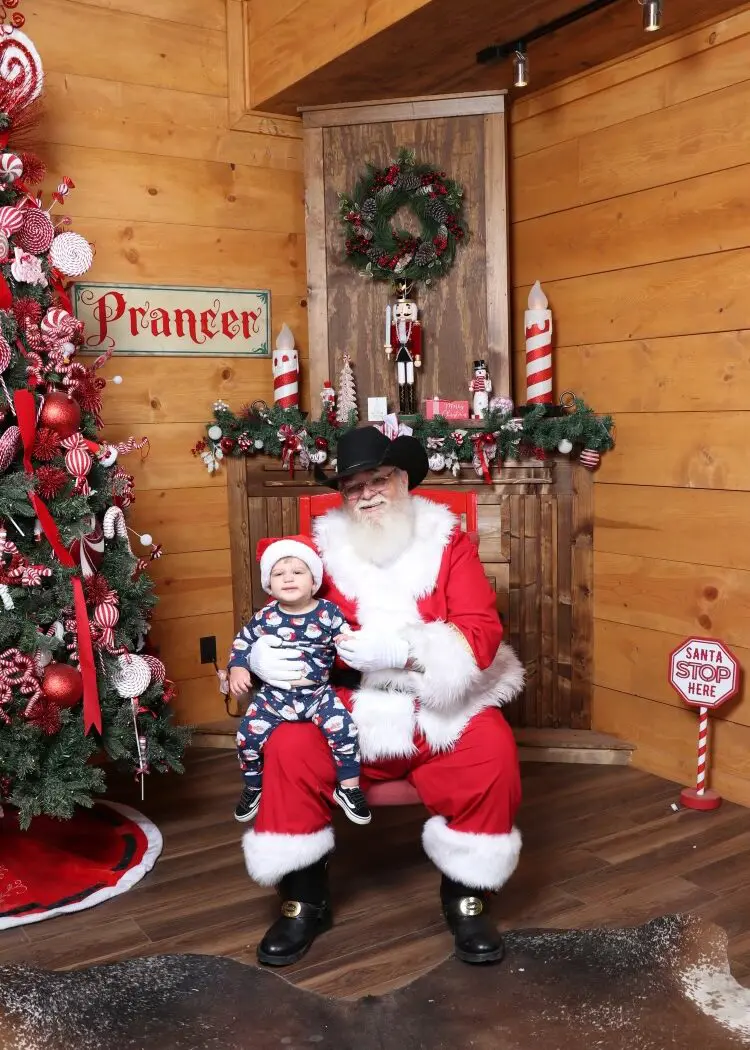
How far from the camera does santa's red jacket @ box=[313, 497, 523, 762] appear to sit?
Answer: 7.18ft

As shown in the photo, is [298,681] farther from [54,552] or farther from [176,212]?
[176,212]

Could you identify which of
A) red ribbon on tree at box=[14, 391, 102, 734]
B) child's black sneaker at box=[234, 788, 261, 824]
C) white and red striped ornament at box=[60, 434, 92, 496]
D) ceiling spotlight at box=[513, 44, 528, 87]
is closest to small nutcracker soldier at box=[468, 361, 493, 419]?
ceiling spotlight at box=[513, 44, 528, 87]

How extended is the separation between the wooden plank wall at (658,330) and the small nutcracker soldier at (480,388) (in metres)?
0.28

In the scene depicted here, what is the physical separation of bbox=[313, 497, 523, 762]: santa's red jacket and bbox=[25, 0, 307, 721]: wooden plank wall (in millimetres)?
1222

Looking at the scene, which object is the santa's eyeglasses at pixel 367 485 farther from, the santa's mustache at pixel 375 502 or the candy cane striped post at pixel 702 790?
the candy cane striped post at pixel 702 790

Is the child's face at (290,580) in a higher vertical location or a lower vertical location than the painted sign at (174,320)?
lower

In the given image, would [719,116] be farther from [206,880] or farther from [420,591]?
[206,880]

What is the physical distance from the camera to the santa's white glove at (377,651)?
220cm

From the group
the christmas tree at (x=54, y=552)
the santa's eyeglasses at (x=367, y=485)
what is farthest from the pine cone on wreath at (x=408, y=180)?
the santa's eyeglasses at (x=367, y=485)

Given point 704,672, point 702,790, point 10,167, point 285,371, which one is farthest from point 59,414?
point 702,790

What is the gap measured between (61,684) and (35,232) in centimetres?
116

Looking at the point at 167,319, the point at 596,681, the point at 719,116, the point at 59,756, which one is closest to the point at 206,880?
the point at 59,756

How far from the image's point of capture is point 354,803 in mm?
2168

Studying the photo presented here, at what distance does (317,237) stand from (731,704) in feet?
7.04
